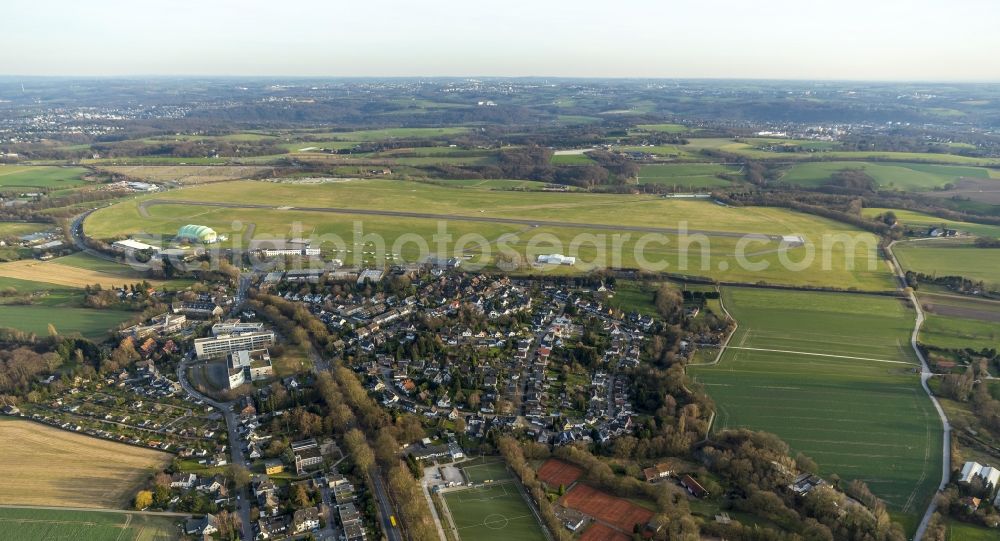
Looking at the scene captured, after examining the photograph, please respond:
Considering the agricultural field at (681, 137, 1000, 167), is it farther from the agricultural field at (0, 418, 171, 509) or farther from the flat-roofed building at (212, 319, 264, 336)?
the agricultural field at (0, 418, 171, 509)

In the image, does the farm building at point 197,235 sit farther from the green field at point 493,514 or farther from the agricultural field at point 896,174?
the agricultural field at point 896,174

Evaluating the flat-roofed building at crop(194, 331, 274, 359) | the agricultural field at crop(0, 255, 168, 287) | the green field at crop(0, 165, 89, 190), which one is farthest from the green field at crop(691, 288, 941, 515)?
the green field at crop(0, 165, 89, 190)

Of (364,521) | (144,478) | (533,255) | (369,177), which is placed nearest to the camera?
(364,521)

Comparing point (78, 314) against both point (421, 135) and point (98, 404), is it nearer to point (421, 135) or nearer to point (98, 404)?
point (98, 404)

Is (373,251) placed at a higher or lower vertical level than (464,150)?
lower

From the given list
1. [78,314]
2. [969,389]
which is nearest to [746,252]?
[969,389]

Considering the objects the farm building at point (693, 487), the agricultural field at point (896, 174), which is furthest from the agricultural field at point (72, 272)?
the agricultural field at point (896, 174)
